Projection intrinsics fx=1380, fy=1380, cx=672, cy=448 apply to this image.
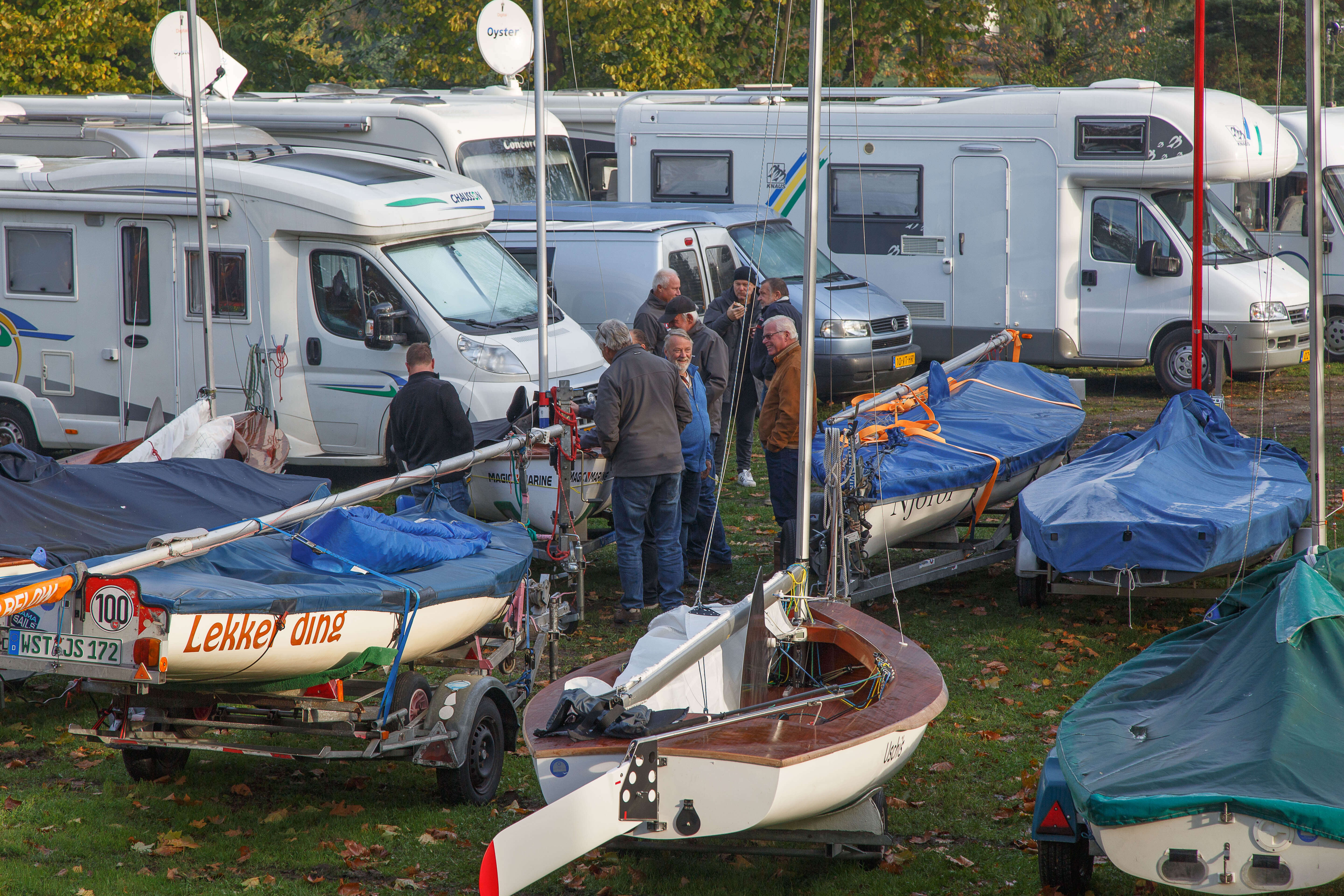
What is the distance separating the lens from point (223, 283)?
1245 cm

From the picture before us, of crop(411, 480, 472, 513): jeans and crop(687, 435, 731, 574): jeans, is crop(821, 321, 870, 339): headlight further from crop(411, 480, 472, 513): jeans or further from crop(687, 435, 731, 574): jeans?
crop(411, 480, 472, 513): jeans

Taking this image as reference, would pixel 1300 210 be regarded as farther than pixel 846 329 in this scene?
Yes

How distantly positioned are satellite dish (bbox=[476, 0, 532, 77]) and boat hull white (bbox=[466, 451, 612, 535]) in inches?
178

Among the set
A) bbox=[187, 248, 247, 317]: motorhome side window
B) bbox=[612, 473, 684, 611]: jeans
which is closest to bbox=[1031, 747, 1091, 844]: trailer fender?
bbox=[612, 473, 684, 611]: jeans

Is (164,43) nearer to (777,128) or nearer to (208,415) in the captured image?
(208,415)

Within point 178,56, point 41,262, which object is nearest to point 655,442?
point 178,56

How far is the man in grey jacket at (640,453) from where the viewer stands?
29.0ft

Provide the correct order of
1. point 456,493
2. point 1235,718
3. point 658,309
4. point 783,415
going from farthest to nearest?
point 658,309
point 783,415
point 456,493
point 1235,718

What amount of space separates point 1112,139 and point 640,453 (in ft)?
31.7

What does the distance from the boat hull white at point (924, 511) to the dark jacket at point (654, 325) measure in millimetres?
2929

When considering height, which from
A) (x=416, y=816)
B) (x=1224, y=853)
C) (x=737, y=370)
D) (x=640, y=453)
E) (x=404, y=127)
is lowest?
(x=416, y=816)

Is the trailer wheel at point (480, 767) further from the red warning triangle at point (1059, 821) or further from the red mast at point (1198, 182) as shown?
the red mast at point (1198, 182)

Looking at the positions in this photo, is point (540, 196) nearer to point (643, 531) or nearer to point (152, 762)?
point (643, 531)

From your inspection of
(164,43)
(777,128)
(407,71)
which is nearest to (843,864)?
(164,43)
